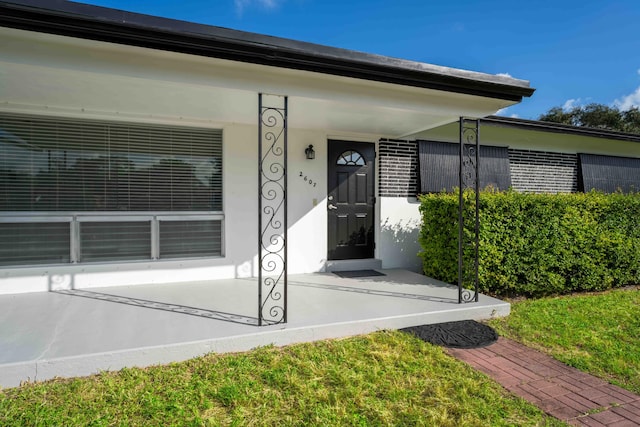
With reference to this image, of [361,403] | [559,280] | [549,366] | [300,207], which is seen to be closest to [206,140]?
[300,207]

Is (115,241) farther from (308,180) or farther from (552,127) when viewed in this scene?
(552,127)

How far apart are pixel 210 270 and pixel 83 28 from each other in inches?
140

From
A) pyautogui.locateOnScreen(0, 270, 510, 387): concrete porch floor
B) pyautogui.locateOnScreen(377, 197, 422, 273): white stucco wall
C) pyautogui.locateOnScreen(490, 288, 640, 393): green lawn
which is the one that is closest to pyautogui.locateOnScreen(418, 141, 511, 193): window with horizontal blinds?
pyautogui.locateOnScreen(377, 197, 422, 273): white stucco wall

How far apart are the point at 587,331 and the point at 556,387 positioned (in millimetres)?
1659

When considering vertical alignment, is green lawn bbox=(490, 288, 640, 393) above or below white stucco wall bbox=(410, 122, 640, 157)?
below

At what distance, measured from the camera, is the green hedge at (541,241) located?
5.14 meters

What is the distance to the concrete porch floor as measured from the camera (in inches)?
113

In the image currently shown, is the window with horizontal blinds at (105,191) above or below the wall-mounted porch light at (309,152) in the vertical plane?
below

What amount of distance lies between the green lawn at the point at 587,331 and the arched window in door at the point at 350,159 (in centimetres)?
325

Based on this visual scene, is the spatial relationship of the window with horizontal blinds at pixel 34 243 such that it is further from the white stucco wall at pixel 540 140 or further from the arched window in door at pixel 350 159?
the white stucco wall at pixel 540 140

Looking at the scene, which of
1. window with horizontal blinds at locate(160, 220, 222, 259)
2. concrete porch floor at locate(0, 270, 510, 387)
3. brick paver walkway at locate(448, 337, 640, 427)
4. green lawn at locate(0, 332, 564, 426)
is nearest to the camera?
green lawn at locate(0, 332, 564, 426)

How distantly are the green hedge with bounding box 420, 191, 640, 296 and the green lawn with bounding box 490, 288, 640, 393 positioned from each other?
14.1 inches

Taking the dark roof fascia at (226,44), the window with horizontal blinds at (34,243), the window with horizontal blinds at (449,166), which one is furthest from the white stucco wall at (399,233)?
the window with horizontal blinds at (34,243)

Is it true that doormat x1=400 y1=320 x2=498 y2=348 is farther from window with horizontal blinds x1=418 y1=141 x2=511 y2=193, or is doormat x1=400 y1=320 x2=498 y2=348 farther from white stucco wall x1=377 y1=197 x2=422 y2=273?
window with horizontal blinds x1=418 y1=141 x2=511 y2=193
